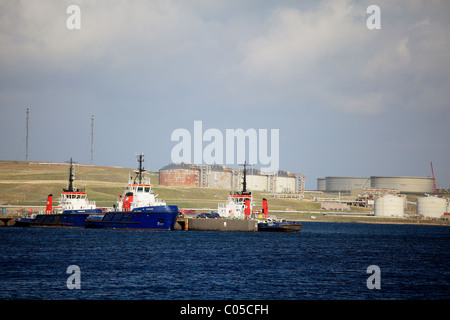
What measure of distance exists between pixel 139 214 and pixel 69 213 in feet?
65.5

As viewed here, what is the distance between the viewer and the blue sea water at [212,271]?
Result: 39188mm

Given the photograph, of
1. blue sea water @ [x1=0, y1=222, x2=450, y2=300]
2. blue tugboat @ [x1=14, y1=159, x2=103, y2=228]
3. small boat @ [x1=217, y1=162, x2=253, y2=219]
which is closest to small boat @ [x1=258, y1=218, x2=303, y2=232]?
small boat @ [x1=217, y1=162, x2=253, y2=219]

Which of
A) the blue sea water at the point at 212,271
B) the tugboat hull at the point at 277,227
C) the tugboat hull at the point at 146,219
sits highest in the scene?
the tugboat hull at the point at 146,219

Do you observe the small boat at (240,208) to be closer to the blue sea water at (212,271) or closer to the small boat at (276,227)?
the small boat at (276,227)

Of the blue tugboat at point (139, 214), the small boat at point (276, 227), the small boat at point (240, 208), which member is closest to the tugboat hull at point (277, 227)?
the small boat at point (276, 227)

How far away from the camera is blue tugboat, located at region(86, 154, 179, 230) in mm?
102438

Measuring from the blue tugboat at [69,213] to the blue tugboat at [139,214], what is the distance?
13.8 ft

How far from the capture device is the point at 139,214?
4021 inches

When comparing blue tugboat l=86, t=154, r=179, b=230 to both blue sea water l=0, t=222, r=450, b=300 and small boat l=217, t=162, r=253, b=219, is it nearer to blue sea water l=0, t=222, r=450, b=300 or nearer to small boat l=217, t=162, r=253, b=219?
small boat l=217, t=162, r=253, b=219

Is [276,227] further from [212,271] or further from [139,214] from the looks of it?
[212,271]

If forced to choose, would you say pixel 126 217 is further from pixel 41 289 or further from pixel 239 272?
pixel 41 289

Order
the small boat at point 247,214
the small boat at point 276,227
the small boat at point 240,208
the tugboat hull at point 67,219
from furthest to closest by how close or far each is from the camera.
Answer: the tugboat hull at point 67,219 → the small boat at point 240,208 → the small boat at point 247,214 → the small boat at point 276,227

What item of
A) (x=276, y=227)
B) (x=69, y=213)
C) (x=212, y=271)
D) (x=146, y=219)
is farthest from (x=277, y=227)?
(x=212, y=271)
